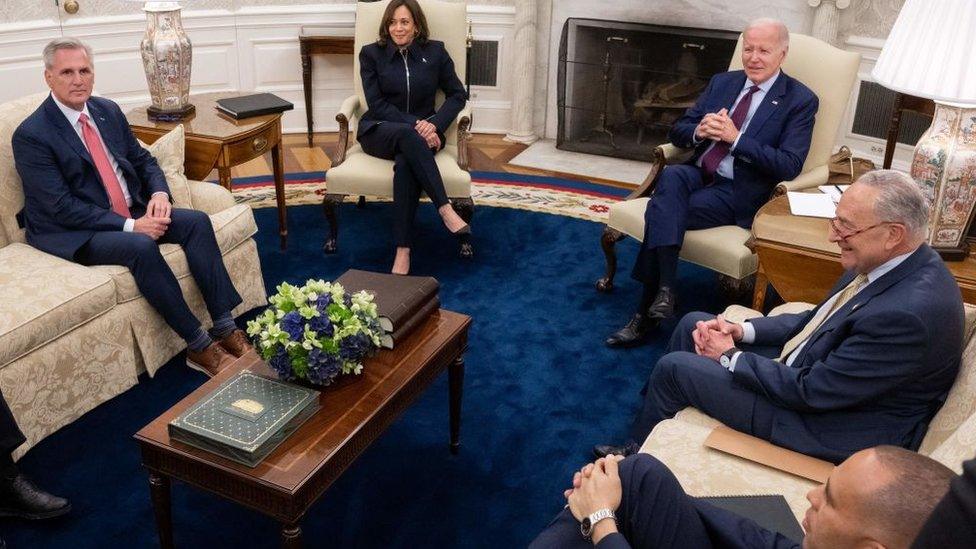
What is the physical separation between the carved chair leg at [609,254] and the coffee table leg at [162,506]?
212 cm

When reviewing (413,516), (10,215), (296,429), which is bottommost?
(413,516)

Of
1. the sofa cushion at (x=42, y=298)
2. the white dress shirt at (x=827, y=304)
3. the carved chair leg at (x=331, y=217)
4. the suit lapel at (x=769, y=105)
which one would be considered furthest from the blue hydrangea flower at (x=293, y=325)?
the suit lapel at (x=769, y=105)

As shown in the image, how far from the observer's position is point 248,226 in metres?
3.46

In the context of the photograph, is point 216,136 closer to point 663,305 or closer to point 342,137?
point 342,137

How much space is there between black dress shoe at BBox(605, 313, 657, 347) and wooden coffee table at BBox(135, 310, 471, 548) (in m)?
1.04

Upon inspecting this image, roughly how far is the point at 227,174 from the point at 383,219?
3.30 ft

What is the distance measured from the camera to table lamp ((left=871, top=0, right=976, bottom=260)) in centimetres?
247

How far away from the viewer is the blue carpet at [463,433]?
7.93 feet

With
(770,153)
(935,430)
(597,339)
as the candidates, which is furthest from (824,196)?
(935,430)

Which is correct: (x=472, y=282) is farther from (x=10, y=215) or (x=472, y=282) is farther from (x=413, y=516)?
(x=10, y=215)

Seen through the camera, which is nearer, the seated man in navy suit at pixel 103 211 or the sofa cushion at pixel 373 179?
the seated man in navy suit at pixel 103 211

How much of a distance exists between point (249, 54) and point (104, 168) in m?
2.67

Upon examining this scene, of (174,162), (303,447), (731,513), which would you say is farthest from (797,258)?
(174,162)

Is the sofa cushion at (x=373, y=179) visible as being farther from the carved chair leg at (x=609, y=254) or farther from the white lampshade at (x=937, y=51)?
the white lampshade at (x=937, y=51)
